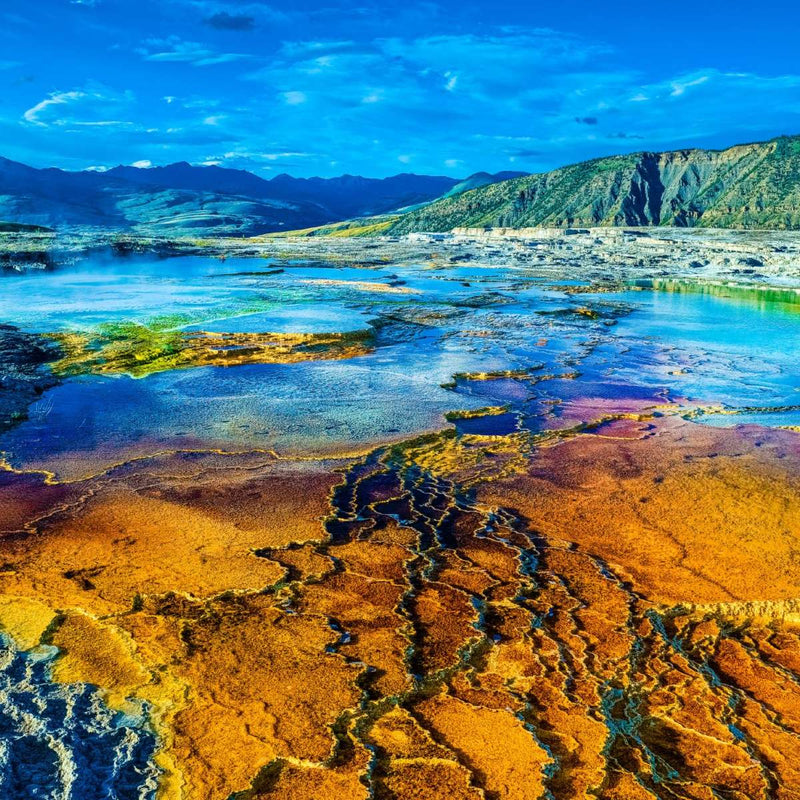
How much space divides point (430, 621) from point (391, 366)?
28.2 ft

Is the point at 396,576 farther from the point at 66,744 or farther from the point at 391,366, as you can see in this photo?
the point at 391,366

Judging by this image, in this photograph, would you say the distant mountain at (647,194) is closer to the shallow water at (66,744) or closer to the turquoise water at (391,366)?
the turquoise water at (391,366)

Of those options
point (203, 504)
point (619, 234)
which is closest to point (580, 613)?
point (203, 504)

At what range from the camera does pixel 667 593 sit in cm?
551

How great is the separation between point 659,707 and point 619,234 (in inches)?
2177

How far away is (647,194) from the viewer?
8388 centimetres

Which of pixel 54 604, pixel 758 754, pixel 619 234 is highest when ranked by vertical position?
pixel 619 234

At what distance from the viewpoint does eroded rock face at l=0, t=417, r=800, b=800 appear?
379 centimetres

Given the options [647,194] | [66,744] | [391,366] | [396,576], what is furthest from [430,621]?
[647,194]

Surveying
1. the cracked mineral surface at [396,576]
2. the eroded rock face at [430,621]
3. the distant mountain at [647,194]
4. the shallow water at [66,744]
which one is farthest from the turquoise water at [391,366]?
the distant mountain at [647,194]

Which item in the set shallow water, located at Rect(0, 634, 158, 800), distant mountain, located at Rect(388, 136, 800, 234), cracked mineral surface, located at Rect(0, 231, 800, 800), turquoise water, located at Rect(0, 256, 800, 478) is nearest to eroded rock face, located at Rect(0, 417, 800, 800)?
cracked mineral surface, located at Rect(0, 231, 800, 800)

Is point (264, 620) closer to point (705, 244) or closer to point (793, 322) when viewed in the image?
point (793, 322)

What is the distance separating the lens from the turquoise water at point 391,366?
31.2 feet

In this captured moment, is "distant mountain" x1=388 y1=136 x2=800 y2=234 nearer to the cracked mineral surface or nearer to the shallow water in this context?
the cracked mineral surface
